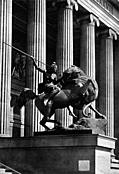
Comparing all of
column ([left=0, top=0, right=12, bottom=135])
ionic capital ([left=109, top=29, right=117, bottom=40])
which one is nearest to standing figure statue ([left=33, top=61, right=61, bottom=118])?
column ([left=0, top=0, right=12, bottom=135])

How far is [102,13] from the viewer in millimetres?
45406

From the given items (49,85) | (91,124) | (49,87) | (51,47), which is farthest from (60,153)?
(51,47)

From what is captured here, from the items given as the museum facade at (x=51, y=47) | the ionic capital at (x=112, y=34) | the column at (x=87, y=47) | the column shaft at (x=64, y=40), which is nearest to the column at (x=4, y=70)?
the museum facade at (x=51, y=47)

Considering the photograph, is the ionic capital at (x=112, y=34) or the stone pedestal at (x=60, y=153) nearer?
the stone pedestal at (x=60, y=153)

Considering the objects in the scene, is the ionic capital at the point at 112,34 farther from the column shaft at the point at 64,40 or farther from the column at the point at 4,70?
the column at the point at 4,70

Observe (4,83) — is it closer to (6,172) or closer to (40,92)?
(40,92)

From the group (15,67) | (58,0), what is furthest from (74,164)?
(15,67)

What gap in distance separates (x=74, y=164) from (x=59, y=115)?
14.6 metres

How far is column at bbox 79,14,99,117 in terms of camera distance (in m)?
41.3

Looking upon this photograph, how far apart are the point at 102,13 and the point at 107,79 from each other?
6.24 metres

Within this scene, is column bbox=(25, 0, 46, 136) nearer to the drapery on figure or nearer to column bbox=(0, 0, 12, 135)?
column bbox=(0, 0, 12, 135)

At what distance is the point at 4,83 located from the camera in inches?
1094

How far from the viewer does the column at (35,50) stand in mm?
31703

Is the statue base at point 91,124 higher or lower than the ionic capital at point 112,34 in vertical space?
lower
